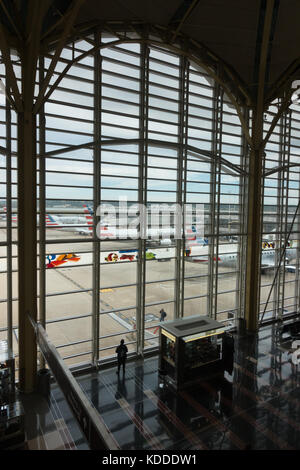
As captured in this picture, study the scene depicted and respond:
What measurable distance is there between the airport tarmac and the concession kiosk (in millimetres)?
1054

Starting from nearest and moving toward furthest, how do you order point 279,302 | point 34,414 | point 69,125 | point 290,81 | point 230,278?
point 34,414 → point 69,125 → point 290,81 → point 230,278 → point 279,302

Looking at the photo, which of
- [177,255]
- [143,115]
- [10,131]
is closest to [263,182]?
[177,255]

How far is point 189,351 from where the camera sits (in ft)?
37.9

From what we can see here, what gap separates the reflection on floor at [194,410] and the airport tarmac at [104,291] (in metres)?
1.32

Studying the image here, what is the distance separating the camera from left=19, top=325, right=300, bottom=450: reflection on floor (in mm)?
8312

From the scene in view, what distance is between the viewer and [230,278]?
53.3 feet

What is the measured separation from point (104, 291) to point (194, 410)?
5637 mm

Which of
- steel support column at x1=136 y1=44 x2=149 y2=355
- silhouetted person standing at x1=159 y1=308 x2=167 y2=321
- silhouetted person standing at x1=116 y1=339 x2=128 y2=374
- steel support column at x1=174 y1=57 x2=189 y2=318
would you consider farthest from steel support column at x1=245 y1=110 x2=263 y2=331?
silhouetted person standing at x1=116 y1=339 x2=128 y2=374

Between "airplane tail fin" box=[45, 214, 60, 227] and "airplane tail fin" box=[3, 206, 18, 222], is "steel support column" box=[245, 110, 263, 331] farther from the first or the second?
"airplane tail fin" box=[3, 206, 18, 222]

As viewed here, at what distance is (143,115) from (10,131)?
5070mm

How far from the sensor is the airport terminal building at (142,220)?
9297 mm
